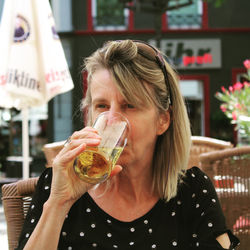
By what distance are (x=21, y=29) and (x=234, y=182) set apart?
2.85 meters

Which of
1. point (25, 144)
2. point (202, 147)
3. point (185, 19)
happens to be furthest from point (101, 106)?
point (185, 19)

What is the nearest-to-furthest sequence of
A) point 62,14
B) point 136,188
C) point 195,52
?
point 136,188 → point 62,14 → point 195,52

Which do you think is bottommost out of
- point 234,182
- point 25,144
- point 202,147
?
point 25,144

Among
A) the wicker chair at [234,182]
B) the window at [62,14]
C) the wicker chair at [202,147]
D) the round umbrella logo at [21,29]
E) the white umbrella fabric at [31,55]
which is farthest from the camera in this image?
the window at [62,14]

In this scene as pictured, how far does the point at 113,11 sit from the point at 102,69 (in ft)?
34.4

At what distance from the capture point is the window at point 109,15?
11633mm

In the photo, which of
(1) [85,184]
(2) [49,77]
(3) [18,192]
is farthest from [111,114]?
(2) [49,77]

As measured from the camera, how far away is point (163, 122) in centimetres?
167

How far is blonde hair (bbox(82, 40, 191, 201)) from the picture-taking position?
1.51 metres

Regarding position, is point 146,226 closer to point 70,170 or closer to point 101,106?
point 70,170

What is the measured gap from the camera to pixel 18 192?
1618 mm

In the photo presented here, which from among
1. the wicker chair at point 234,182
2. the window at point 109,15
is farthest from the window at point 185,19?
the wicker chair at point 234,182

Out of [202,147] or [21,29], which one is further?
[21,29]

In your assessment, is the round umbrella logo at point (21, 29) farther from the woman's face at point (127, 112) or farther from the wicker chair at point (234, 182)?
the woman's face at point (127, 112)
